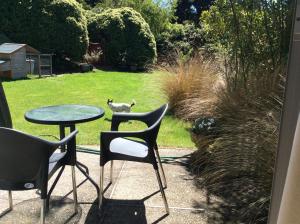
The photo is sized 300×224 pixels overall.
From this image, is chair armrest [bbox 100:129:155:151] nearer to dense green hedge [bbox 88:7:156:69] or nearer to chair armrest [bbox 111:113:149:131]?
chair armrest [bbox 111:113:149:131]

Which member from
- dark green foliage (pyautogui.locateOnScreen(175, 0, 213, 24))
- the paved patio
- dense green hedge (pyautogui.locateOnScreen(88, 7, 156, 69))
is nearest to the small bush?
the paved patio

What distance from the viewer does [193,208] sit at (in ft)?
10.4

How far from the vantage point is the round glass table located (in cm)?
302

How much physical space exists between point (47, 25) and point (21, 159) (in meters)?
12.1

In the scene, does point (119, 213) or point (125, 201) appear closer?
point (119, 213)

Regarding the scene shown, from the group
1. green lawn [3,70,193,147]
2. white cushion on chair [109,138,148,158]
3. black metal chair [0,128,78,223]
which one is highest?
black metal chair [0,128,78,223]

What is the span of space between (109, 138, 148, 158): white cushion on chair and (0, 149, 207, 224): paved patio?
48 cm

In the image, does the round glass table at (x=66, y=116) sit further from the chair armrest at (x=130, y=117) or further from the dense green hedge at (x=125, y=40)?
the dense green hedge at (x=125, y=40)

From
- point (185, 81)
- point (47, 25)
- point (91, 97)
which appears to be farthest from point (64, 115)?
point (47, 25)

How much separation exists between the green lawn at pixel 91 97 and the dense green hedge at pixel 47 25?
6.13 ft

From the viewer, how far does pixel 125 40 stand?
52.3 feet

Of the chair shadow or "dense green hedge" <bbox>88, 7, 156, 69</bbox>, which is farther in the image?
"dense green hedge" <bbox>88, 7, 156, 69</bbox>

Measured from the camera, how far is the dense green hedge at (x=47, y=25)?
1312cm

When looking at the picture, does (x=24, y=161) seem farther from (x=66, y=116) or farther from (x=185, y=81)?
(x=185, y=81)
